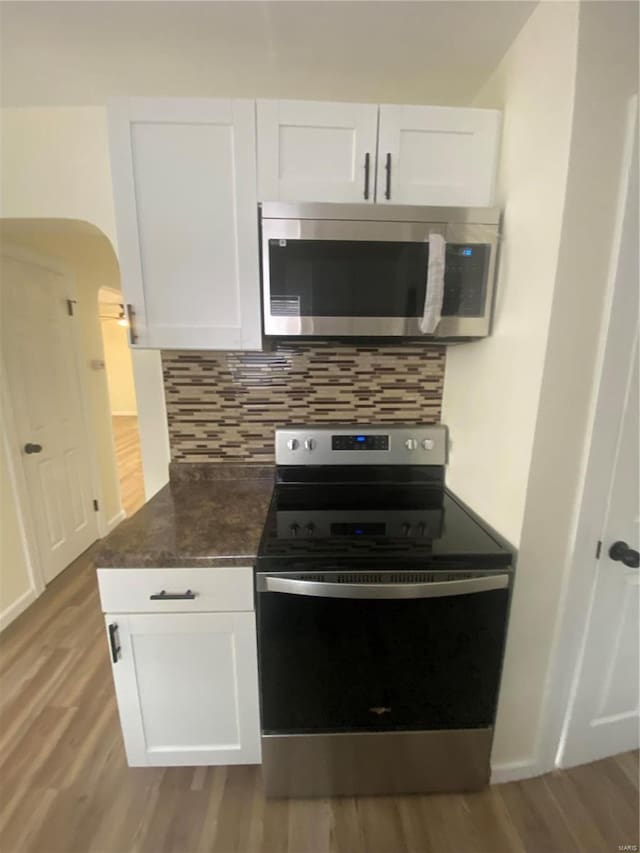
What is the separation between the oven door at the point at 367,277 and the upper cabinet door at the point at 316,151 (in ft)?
0.41

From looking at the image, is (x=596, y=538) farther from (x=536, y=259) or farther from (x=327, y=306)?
(x=327, y=306)

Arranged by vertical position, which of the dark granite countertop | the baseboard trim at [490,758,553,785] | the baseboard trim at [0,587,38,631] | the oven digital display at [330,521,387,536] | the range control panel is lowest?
the baseboard trim at [490,758,553,785]

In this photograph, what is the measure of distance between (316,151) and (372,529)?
1.25 m

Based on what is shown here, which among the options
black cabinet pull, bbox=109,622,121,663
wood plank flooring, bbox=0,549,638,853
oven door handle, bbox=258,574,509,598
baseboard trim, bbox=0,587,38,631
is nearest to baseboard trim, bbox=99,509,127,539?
baseboard trim, bbox=0,587,38,631

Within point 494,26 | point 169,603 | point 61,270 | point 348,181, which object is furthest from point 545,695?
point 61,270

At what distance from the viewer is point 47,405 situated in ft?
7.69

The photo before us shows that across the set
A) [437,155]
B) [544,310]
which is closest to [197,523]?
[544,310]

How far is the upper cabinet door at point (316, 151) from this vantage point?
114cm

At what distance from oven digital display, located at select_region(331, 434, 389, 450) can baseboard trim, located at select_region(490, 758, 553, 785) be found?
122 cm

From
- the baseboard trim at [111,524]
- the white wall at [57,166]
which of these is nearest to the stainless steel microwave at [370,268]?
the white wall at [57,166]

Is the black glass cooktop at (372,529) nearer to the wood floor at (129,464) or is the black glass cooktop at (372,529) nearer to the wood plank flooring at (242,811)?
the wood plank flooring at (242,811)

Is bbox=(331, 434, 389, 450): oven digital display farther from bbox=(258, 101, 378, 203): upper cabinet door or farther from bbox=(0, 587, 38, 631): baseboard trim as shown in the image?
bbox=(0, 587, 38, 631): baseboard trim

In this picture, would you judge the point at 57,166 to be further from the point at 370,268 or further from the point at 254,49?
the point at 370,268

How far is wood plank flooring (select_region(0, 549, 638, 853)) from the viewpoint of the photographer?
1131mm
